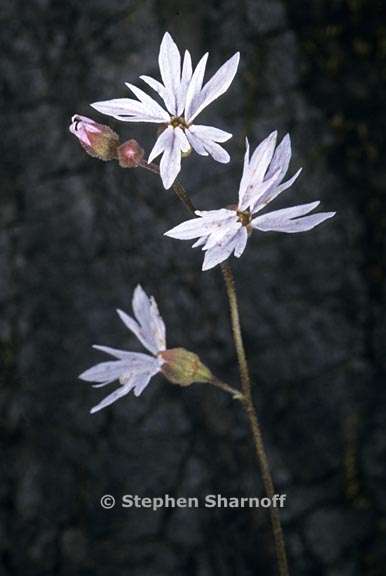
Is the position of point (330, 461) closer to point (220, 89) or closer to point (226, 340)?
point (226, 340)

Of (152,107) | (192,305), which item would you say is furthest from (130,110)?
(192,305)

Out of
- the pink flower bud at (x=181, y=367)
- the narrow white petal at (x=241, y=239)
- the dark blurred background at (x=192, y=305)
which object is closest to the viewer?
the narrow white petal at (x=241, y=239)

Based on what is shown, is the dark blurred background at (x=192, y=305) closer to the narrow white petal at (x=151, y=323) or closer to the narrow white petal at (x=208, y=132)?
the narrow white petal at (x=151, y=323)

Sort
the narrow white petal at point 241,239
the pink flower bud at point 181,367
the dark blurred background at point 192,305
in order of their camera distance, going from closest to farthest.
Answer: the narrow white petal at point 241,239 < the pink flower bud at point 181,367 < the dark blurred background at point 192,305

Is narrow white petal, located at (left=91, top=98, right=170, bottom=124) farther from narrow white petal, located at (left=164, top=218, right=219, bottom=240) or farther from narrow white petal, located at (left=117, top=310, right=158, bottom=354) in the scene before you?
narrow white petal, located at (left=117, top=310, right=158, bottom=354)

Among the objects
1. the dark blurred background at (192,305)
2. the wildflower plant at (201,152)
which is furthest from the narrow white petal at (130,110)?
the dark blurred background at (192,305)

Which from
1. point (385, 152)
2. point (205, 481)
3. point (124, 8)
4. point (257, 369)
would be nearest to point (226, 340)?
point (257, 369)
